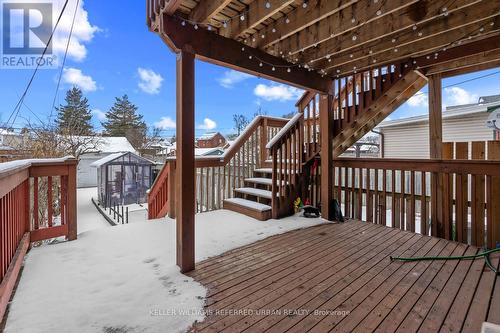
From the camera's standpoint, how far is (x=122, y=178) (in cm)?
1116

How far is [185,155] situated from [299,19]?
5.63 ft

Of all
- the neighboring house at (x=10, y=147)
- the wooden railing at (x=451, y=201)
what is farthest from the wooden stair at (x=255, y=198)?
the neighboring house at (x=10, y=147)

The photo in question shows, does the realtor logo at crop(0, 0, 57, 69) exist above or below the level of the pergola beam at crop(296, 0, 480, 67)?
above

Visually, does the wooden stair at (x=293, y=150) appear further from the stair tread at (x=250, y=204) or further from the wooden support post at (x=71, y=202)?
the wooden support post at (x=71, y=202)

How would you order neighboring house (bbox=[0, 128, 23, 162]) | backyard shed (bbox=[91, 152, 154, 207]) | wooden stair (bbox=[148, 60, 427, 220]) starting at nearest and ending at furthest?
wooden stair (bbox=[148, 60, 427, 220]) < neighboring house (bbox=[0, 128, 23, 162]) < backyard shed (bbox=[91, 152, 154, 207])

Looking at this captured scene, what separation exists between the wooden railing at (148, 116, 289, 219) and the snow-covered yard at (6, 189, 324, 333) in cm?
97

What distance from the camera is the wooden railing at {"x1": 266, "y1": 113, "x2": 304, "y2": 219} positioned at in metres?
3.81

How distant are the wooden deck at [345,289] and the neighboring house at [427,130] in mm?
4982

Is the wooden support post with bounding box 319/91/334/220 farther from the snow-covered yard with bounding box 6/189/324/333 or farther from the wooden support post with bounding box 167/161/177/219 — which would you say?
the wooden support post with bounding box 167/161/177/219

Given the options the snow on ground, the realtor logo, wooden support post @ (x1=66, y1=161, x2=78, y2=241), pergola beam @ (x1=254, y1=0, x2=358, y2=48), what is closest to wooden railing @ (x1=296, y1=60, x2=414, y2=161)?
pergola beam @ (x1=254, y1=0, x2=358, y2=48)

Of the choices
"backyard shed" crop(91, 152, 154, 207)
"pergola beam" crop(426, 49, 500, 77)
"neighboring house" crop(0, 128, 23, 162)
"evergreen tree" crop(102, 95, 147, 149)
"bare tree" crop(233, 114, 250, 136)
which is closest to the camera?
"pergola beam" crop(426, 49, 500, 77)

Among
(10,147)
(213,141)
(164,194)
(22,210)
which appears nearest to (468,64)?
(164,194)

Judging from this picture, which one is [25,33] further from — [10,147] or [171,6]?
[10,147]

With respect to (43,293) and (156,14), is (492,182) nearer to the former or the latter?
(156,14)
